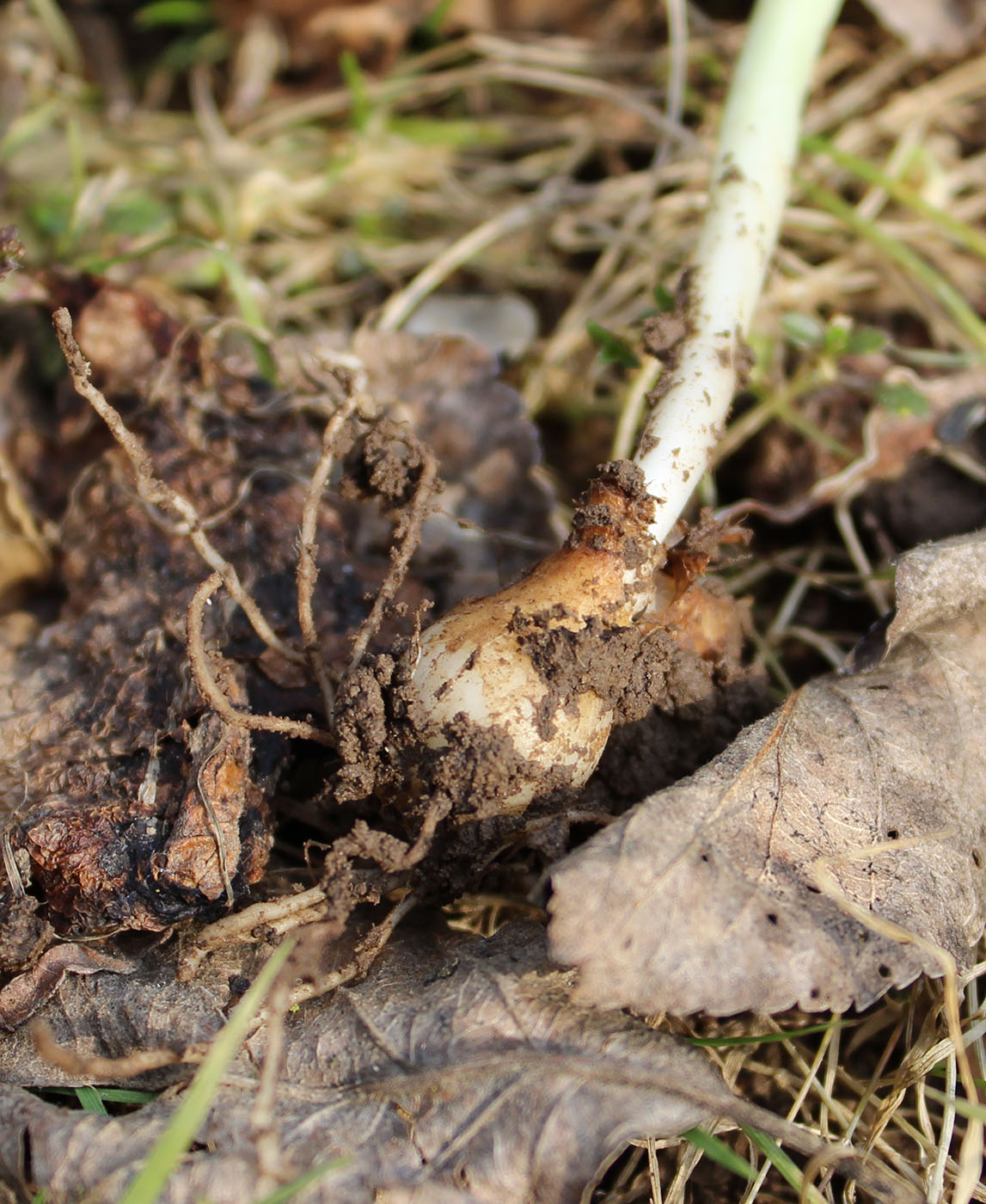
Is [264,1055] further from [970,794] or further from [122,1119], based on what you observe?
[970,794]

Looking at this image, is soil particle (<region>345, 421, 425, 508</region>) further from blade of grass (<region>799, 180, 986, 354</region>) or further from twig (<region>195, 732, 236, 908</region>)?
blade of grass (<region>799, 180, 986, 354</region>)

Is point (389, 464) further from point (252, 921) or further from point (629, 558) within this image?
point (252, 921)

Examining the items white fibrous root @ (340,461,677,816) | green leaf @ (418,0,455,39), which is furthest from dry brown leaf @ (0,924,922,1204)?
green leaf @ (418,0,455,39)

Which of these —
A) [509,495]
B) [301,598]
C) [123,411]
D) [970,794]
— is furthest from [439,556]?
[970,794]

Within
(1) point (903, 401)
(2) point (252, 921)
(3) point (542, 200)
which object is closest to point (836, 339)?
(1) point (903, 401)

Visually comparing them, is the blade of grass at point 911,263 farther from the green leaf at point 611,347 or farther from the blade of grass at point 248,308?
the blade of grass at point 248,308
